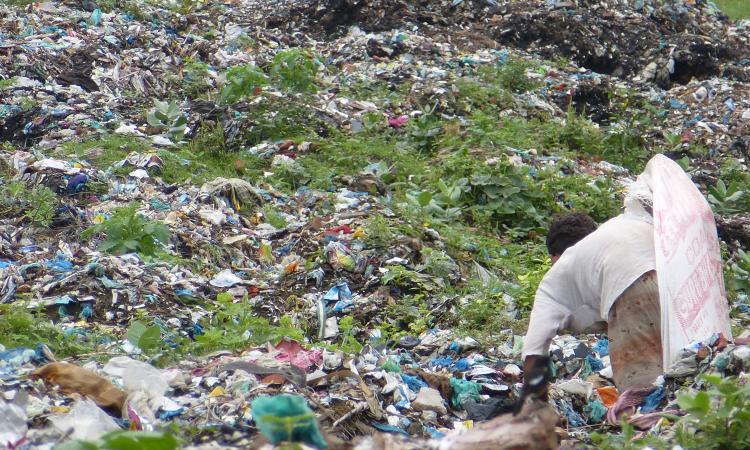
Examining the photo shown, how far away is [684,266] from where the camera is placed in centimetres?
426

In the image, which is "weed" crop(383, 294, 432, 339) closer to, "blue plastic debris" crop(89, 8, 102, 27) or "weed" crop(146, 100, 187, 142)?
"weed" crop(146, 100, 187, 142)

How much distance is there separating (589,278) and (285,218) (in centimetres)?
320

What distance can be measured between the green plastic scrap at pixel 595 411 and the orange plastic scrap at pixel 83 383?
7.09 feet

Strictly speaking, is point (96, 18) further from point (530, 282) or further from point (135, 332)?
point (135, 332)

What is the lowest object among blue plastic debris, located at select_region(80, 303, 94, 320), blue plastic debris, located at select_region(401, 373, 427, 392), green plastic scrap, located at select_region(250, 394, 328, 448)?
blue plastic debris, located at select_region(80, 303, 94, 320)

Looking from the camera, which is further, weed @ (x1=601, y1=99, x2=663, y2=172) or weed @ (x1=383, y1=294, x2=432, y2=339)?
weed @ (x1=601, y1=99, x2=663, y2=172)

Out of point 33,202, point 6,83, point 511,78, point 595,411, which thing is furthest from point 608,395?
point 6,83

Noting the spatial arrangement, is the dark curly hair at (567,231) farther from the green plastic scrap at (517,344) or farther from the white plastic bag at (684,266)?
the green plastic scrap at (517,344)

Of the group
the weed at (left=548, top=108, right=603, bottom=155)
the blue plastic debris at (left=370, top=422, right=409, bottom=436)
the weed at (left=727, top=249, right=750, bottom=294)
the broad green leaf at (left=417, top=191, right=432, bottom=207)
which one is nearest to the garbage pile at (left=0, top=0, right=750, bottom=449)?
the blue plastic debris at (left=370, top=422, right=409, bottom=436)

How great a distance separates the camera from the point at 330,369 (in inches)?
175

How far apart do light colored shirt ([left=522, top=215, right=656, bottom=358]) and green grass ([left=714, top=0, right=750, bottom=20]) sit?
11.9 meters

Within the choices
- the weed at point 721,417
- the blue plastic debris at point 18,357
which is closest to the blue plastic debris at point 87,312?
the blue plastic debris at point 18,357

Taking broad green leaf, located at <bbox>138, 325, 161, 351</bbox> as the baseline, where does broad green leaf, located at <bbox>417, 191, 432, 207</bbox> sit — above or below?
below

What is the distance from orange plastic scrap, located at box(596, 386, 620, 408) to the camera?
4.60 meters
